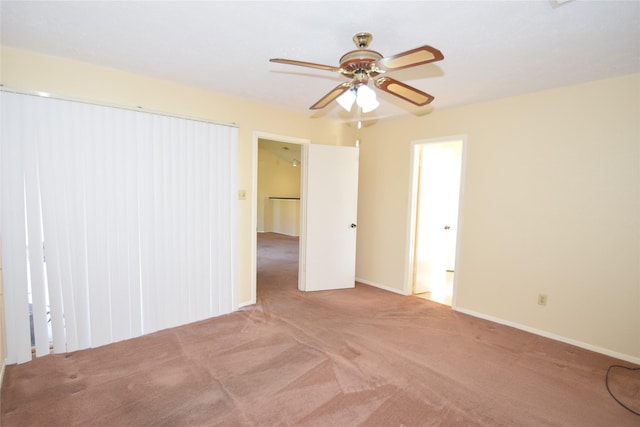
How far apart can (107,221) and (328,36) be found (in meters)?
2.33

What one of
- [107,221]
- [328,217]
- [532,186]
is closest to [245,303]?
[328,217]

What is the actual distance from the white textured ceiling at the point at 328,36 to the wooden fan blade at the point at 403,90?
1.06 ft

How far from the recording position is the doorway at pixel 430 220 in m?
4.10

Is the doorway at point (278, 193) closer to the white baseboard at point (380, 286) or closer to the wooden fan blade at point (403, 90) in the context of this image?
the white baseboard at point (380, 286)

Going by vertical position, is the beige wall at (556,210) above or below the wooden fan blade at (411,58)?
below

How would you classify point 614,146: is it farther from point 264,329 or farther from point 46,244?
point 46,244

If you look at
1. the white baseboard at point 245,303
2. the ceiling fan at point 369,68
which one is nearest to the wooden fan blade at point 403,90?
the ceiling fan at point 369,68

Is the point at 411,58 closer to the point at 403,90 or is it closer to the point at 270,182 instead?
the point at 403,90

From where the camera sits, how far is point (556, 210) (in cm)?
291

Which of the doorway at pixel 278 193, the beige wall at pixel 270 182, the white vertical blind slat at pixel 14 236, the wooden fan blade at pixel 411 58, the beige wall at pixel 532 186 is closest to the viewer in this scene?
the wooden fan blade at pixel 411 58

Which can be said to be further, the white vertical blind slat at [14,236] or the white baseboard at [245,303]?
the white baseboard at [245,303]

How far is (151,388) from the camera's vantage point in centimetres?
211

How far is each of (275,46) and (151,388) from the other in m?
2.50

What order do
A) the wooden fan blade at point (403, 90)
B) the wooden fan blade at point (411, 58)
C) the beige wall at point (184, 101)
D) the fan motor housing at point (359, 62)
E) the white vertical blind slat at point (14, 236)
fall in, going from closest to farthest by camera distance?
the wooden fan blade at point (411, 58)
the fan motor housing at point (359, 62)
the wooden fan blade at point (403, 90)
the white vertical blind slat at point (14, 236)
the beige wall at point (184, 101)
